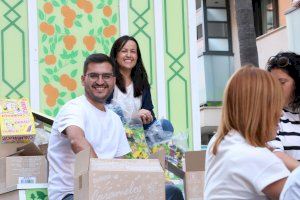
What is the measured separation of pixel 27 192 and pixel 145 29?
2666mm

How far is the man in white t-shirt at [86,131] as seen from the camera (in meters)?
3.71

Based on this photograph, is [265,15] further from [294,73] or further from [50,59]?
[294,73]

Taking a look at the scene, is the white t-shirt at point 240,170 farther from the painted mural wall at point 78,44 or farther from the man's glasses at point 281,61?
the painted mural wall at point 78,44

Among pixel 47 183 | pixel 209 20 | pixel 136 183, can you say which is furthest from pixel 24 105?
pixel 209 20

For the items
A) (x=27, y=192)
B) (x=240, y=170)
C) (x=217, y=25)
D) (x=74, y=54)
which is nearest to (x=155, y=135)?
(x=27, y=192)

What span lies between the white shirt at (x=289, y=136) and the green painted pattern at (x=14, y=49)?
8.78 ft

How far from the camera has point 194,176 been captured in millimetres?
3781

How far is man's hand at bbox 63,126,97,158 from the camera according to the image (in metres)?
3.57

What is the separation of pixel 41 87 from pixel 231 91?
11.1 feet

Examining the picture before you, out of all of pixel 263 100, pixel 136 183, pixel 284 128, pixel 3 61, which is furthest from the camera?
pixel 3 61

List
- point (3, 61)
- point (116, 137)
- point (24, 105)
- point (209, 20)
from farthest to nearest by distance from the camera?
point (209, 20) < point (3, 61) < point (24, 105) < point (116, 137)

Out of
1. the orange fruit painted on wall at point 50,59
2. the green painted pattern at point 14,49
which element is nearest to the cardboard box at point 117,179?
the green painted pattern at point 14,49

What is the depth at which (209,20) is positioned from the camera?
886 inches

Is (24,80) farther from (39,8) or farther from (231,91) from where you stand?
(231,91)
